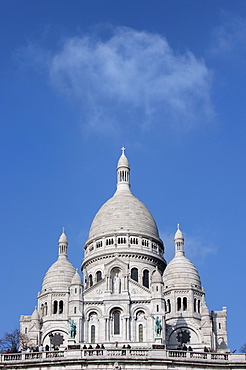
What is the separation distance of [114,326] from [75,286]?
7.02 metres

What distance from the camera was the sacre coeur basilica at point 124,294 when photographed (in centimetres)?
9669

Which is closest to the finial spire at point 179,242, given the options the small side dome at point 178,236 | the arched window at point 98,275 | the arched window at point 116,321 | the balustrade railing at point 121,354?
the small side dome at point 178,236

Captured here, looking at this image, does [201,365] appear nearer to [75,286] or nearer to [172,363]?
[172,363]

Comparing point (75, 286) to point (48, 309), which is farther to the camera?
point (48, 309)

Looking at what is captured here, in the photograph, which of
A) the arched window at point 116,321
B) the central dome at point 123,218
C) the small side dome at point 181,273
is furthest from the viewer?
the central dome at point 123,218

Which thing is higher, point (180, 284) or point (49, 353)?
point (180, 284)

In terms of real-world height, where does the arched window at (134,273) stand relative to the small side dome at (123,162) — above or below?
below

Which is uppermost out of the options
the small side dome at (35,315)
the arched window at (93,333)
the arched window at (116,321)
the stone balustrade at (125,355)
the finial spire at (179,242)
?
the finial spire at (179,242)

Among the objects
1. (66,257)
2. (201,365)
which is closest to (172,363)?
(201,365)

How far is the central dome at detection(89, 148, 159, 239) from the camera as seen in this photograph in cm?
11494

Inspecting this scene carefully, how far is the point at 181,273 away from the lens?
107875mm

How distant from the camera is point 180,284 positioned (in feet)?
350

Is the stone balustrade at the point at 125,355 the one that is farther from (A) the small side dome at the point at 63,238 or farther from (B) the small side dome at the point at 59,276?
(A) the small side dome at the point at 63,238

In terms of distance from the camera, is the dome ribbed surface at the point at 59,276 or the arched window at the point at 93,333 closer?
the arched window at the point at 93,333
